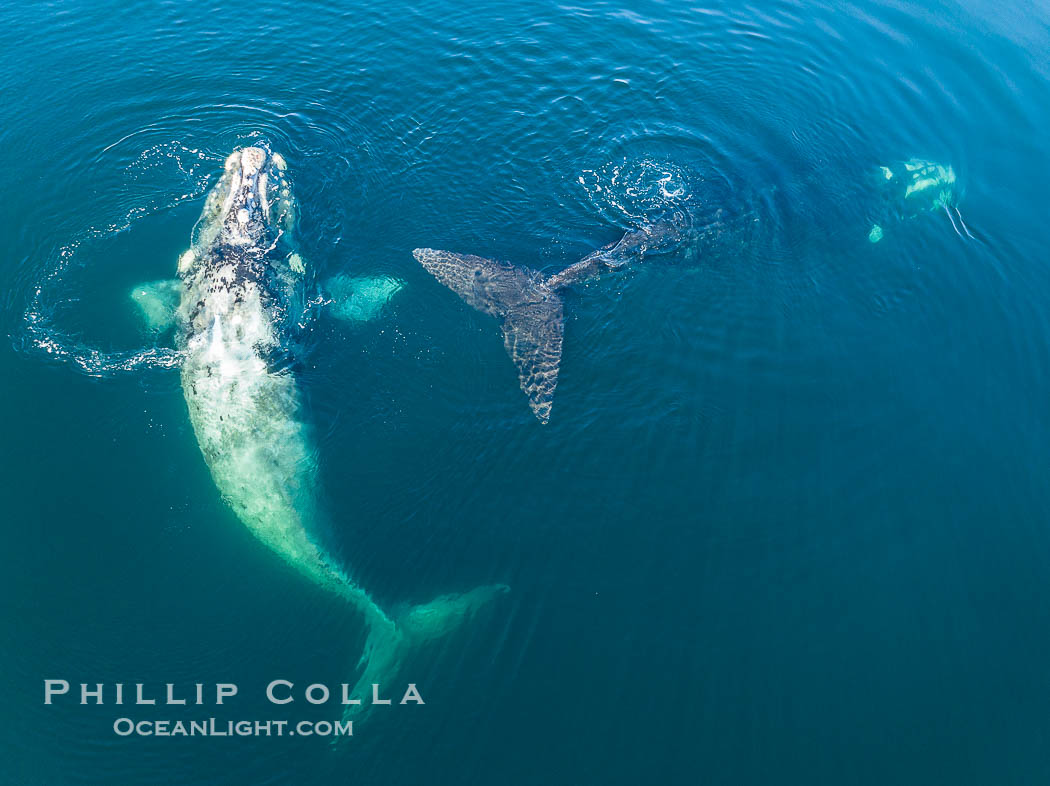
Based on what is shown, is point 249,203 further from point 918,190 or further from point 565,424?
point 918,190

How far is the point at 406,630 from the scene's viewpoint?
1980 cm

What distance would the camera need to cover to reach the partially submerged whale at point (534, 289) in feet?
83.0

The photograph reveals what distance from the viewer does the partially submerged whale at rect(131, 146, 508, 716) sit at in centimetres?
2031

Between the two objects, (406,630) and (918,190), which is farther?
(918,190)

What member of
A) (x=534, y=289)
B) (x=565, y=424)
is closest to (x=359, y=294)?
(x=534, y=289)

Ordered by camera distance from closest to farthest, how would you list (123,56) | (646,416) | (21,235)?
(646,416)
(21,235)
(123,56)

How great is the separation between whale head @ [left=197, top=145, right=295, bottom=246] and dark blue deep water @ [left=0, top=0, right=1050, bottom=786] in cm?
100

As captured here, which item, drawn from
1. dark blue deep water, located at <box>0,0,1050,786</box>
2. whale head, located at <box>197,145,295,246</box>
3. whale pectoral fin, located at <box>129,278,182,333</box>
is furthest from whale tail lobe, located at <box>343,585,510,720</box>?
whale head, located at <box>197,145,295,246</box>

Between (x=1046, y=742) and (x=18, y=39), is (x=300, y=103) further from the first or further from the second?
(x=1046, y=742)

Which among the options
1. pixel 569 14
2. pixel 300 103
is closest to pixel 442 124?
pixel 300 103

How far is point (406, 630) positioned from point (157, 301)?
16784 mm

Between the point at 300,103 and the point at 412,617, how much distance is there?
28.5 metres

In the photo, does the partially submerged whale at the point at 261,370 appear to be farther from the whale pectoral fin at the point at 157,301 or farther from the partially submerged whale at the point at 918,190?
the partially submerged whale at the point at 918,190

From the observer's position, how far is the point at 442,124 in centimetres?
3491
